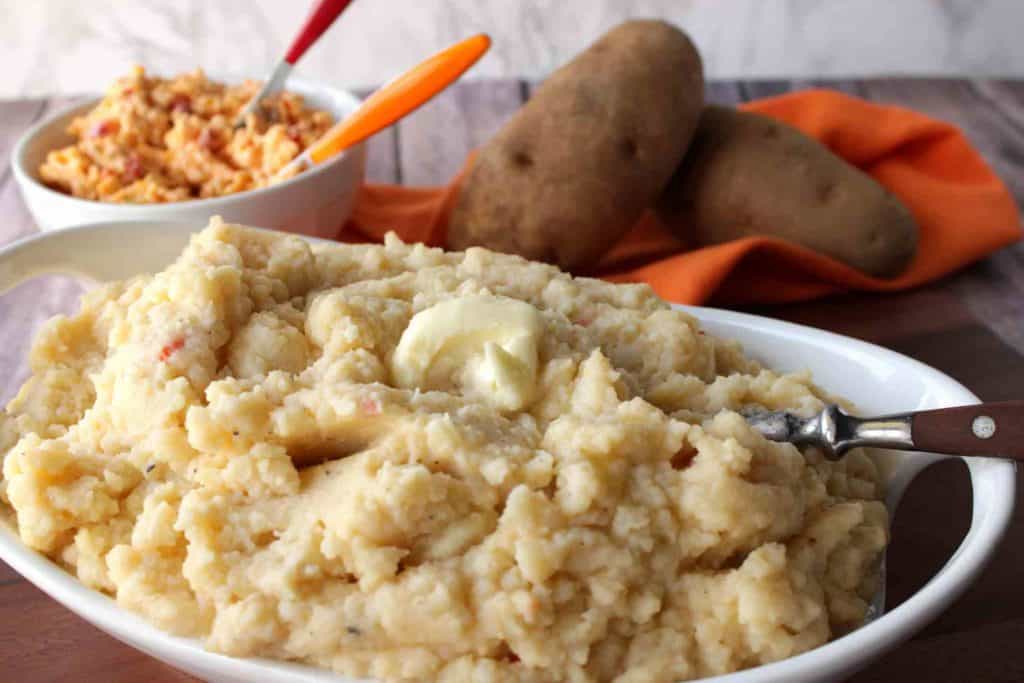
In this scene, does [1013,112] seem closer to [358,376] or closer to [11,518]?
[358,376]

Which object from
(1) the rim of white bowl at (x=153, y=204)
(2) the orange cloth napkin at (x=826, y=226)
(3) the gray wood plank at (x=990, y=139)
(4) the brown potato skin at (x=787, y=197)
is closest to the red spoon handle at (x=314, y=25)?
(1) the rim of white bowl at (x=153, y=204)

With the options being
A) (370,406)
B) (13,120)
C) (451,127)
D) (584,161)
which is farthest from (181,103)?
(370,406)

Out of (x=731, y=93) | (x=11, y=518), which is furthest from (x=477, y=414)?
(x=731, y=93)

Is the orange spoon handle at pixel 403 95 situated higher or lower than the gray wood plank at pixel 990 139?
higher

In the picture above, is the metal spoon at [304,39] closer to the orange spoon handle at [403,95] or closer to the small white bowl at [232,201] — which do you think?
the small white bowl at [232,201]

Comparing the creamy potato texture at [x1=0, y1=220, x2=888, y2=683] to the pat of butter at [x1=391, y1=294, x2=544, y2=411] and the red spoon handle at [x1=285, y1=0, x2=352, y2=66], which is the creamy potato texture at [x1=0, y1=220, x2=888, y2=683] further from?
the red spoon handle at [x1=285, y1=0, x2=352, y2=66]

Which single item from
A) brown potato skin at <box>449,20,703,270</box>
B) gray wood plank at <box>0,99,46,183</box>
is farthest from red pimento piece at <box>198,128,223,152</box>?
gray wood plank at <box>0,99,46,183</box>
